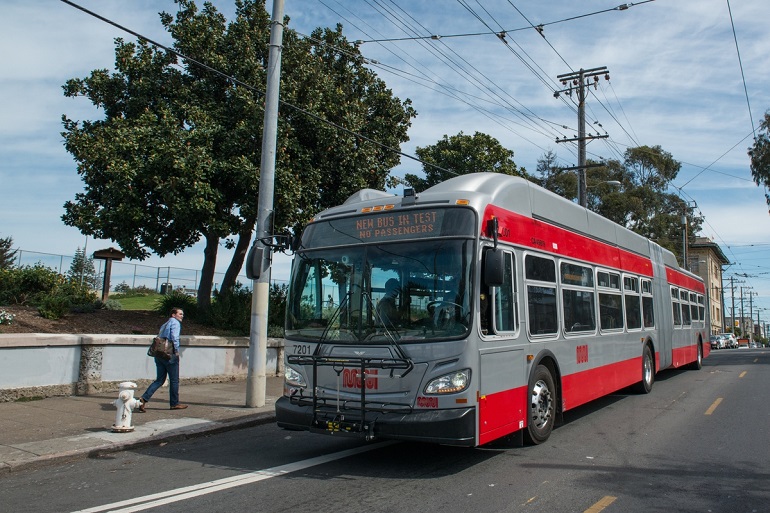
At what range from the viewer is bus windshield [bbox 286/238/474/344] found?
6188mm

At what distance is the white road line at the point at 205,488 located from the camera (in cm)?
530

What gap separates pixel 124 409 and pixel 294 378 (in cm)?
294

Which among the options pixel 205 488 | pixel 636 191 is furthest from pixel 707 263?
pixel 205 488

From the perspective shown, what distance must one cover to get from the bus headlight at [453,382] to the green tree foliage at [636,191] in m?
34.4

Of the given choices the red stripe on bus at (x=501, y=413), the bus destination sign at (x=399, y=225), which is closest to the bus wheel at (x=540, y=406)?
the red stripe on bus at (x=501, y=413)

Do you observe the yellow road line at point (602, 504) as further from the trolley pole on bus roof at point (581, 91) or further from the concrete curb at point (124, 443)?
the trolley pole on bus roof at point (581, 91)

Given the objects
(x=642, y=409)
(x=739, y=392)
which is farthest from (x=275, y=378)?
(x=739, y=392)

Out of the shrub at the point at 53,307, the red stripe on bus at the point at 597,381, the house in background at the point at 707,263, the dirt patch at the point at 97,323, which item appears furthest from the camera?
the house in background at the point at 707,263

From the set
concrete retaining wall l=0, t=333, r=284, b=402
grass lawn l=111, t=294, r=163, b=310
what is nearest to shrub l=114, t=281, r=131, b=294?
grass lawn l=111, t=294, r=163, b=310

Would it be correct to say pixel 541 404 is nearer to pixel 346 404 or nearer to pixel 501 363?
pixel 501 363

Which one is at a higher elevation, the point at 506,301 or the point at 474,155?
the point at 474,155

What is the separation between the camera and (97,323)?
13.9m

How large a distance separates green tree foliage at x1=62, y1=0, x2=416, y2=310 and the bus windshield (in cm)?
702

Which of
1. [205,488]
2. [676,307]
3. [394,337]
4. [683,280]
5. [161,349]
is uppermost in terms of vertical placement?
[683,280]
